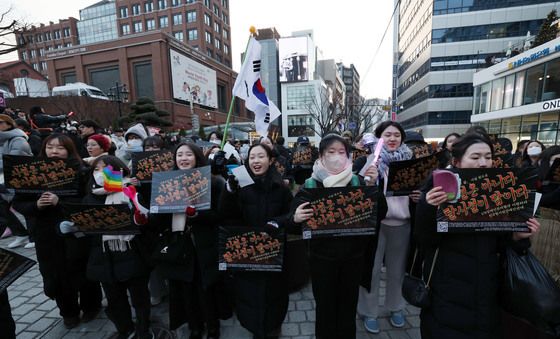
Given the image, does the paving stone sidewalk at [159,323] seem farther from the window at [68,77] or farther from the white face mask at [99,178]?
the window at [68,77]

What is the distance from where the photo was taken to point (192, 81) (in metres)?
41.2

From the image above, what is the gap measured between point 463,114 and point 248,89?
3997cm

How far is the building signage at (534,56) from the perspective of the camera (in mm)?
15960

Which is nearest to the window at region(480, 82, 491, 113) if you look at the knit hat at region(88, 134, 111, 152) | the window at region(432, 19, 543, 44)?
the window at region(432, 19, 543, 44)

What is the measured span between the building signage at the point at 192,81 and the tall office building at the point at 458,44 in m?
29.2

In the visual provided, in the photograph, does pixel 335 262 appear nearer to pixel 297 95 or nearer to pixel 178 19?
pixel 297 95

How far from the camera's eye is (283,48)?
67.6 metres

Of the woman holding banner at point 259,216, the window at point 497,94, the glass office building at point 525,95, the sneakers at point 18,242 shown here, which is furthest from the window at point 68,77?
the window at point 497,94

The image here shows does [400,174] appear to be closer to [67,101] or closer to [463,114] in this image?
[67,101]

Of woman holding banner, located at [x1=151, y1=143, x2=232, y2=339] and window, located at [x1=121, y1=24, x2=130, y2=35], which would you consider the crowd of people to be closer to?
woman holding banner, located at [x1=151, y1=143, x2=232, y2=339]

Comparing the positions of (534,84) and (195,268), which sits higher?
(534,84)

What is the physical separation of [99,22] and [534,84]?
82.8 meters

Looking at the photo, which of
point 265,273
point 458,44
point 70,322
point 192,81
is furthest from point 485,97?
point 192,81

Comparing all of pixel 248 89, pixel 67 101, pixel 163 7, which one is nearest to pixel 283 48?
pixel 163 7
